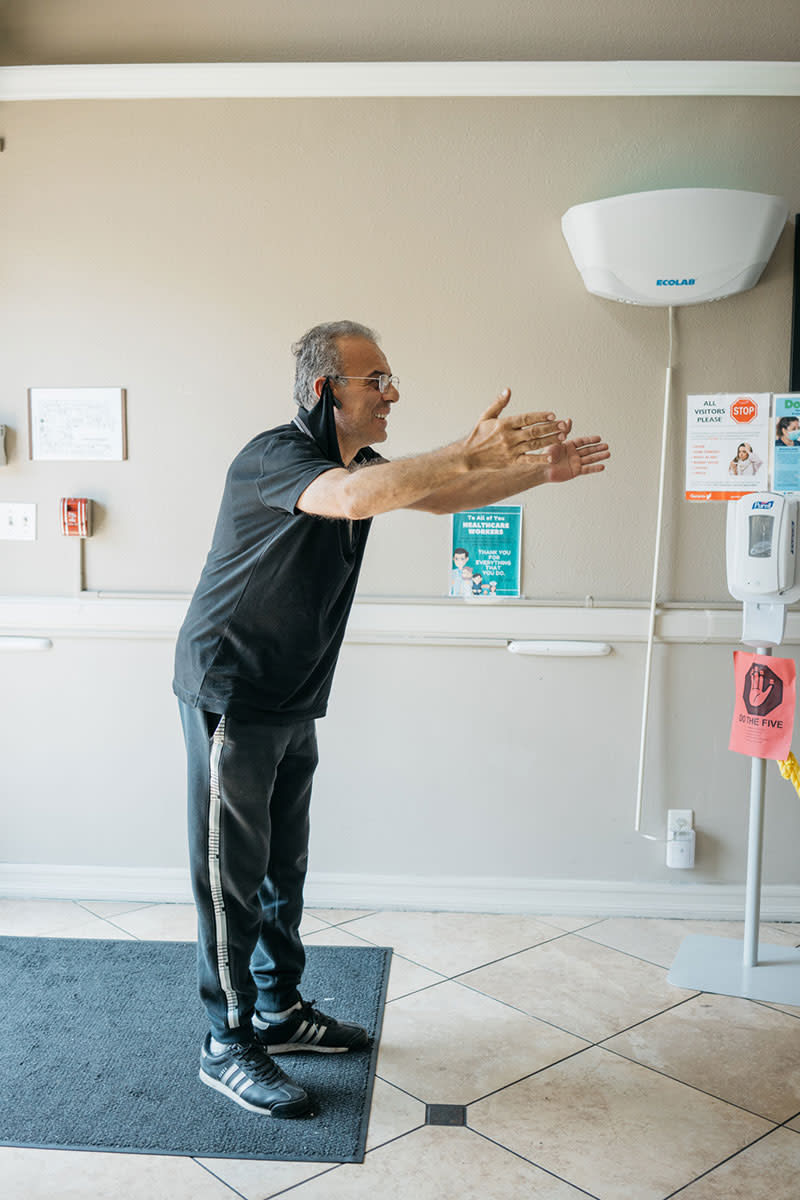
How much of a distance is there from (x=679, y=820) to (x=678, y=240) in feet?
5.55

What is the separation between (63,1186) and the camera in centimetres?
186

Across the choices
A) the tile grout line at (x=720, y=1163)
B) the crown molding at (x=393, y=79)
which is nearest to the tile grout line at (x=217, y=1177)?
the tile grout line at (x=720, y=1163)

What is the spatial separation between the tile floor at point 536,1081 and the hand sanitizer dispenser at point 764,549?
1.03 m

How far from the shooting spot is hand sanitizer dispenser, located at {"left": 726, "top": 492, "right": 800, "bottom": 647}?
2580 mm

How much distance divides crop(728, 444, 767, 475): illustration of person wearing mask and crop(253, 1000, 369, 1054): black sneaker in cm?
189

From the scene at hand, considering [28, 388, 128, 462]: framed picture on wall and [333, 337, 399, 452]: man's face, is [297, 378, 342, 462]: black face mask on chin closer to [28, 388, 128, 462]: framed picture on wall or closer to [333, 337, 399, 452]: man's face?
[333, 337, 399, 452]: man's face

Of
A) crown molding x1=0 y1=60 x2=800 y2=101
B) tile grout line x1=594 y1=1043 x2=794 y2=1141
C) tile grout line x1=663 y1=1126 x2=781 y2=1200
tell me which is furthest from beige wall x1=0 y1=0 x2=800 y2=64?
tile grout line x1=663 y1=1126 x2=781 y2=1200

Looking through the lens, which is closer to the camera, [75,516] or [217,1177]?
[217,1177]

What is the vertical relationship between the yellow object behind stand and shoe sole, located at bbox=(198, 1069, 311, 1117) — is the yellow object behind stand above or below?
above

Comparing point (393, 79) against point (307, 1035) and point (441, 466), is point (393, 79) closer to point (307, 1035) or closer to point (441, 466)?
point (441, 466)

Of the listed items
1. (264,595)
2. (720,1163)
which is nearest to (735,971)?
(720,1163)

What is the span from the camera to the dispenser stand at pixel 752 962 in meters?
2.65

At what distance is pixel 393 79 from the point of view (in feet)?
9.73

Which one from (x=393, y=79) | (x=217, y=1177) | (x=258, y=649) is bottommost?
(x=217, y=1177)
